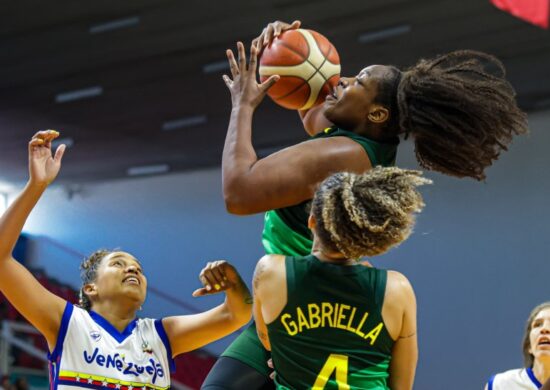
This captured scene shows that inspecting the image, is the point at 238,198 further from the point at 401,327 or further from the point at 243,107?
the point at 401,327

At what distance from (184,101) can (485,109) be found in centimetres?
812

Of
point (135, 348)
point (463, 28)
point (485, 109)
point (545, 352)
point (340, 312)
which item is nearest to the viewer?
point (340, 312)

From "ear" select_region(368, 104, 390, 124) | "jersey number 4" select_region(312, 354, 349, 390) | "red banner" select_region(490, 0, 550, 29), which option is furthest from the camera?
"red banner" select_region(490, 0, 550, 29)

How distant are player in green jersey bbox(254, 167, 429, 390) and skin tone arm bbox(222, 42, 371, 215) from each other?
25cm

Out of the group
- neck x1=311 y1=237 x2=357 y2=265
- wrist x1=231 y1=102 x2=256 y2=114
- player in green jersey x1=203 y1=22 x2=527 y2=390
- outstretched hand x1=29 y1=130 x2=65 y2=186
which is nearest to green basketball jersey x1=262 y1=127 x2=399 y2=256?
player in green jersey x1=203 y1=22 x2=527 y2=390

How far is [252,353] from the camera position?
8.21ft

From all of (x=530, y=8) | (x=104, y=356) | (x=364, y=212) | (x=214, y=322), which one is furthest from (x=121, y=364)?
(x=530, y=8)

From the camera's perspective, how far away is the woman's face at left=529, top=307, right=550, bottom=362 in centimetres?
419

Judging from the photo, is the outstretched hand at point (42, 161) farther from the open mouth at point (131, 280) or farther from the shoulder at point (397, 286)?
the shoulder at point (397, 286)

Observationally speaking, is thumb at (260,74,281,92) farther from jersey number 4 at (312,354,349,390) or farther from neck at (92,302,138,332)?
neck at (92,302,138,332)

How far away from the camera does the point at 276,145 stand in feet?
39.4

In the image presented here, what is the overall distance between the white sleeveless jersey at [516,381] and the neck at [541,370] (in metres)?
0.02

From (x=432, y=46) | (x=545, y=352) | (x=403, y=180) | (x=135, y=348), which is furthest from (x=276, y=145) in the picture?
(x=403, y=180)

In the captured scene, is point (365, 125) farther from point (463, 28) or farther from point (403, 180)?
point (463, 28)
